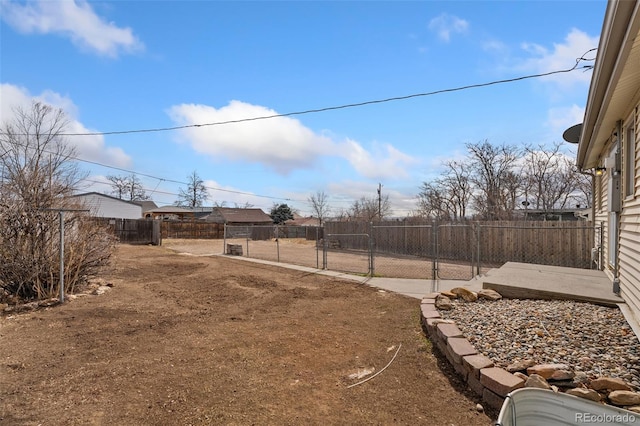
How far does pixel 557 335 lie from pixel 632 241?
1.74m

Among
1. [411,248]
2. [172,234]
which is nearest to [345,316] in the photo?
[411,248]

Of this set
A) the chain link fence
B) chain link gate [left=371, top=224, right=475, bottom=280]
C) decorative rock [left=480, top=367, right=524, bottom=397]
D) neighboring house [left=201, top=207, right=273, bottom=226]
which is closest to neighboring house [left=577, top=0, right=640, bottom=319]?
decorative rock [left=480, top=367, right=524, bottom=397]

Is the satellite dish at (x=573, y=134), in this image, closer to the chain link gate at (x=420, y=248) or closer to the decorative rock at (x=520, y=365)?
the chain link gate at (x=420, y=248)

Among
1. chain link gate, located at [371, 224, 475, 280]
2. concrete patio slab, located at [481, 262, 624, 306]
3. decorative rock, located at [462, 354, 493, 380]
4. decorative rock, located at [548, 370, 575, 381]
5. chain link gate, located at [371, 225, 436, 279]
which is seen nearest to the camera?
decorative rock, located at [548, 370, 575, 381]

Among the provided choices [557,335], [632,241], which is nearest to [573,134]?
[632,241]

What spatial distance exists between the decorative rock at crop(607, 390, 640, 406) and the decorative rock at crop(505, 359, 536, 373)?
21.8 inches

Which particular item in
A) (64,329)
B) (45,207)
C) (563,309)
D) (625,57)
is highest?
(625,57)

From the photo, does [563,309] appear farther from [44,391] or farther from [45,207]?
[45,207]

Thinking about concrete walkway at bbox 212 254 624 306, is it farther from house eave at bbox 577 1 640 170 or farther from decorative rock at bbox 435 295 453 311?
house eave at bbox 577 1 640 170

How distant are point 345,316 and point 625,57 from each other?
4530mm

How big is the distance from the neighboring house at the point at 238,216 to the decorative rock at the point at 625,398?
49409 millimetres

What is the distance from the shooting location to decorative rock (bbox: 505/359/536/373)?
3001 millimetres

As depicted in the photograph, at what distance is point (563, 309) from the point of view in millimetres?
4496

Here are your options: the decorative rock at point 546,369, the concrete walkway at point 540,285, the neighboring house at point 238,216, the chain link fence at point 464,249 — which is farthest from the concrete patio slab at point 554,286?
the neighboring house at point 238,216
